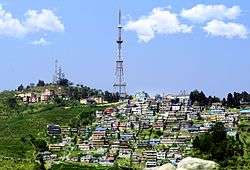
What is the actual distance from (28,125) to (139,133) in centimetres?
1860

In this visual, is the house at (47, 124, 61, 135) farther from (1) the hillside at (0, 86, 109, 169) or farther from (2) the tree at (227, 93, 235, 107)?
(2) the tree at (227, 93, 235, 107)

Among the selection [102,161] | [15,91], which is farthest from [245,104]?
[15,91]

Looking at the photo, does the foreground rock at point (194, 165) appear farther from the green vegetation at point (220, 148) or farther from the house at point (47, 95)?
the house at point (47, 95)

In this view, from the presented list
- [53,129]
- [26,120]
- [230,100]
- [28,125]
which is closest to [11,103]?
[26,120]

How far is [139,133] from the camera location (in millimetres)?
95750

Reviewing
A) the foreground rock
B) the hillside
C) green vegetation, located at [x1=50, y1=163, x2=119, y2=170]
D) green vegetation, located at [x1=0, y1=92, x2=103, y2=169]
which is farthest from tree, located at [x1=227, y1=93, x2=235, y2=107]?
the foreground rock

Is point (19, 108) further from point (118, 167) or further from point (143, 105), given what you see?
point (118, 167)

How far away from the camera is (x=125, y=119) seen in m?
106

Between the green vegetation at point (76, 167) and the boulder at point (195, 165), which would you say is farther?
the green vegetation at point (76, 167)

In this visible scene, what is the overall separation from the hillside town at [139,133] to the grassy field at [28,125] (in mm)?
2602

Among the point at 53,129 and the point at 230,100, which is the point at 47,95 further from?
the point at 230,100

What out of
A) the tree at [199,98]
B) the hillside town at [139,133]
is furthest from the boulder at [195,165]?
the tree at [199,98]

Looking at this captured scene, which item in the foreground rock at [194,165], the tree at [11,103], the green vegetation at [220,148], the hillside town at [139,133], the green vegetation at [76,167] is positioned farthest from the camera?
the tree at [11,103]

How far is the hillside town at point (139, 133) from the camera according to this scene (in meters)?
82.6
